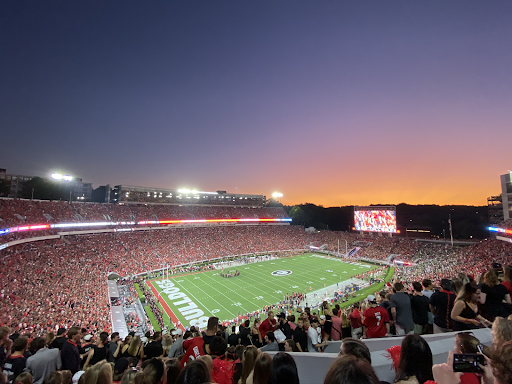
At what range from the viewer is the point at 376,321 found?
17.6 feet

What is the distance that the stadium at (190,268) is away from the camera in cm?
1598

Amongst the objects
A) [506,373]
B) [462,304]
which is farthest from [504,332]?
[462,304]

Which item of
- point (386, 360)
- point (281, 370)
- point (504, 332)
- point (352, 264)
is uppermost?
point (504, 332)

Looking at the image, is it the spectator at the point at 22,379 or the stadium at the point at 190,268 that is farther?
the stadium at the point at 190,268

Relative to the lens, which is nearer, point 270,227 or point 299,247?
point 299,247

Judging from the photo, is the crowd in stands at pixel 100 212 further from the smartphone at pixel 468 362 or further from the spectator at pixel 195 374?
the smartphone at pixel 468 362

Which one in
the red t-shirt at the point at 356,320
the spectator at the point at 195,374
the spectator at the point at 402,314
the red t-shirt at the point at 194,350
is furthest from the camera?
the red t-shirt at the point at 356,320

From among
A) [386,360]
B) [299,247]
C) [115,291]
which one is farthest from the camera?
[299,247]

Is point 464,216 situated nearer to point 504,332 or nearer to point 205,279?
point 205,279

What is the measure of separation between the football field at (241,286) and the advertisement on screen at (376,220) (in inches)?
418

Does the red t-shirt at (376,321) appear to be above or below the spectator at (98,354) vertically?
above

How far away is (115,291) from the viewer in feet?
79.9

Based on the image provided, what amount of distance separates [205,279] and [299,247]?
2783cm

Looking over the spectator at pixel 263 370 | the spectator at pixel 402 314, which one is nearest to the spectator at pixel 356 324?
the spectator at pixel 402 314
